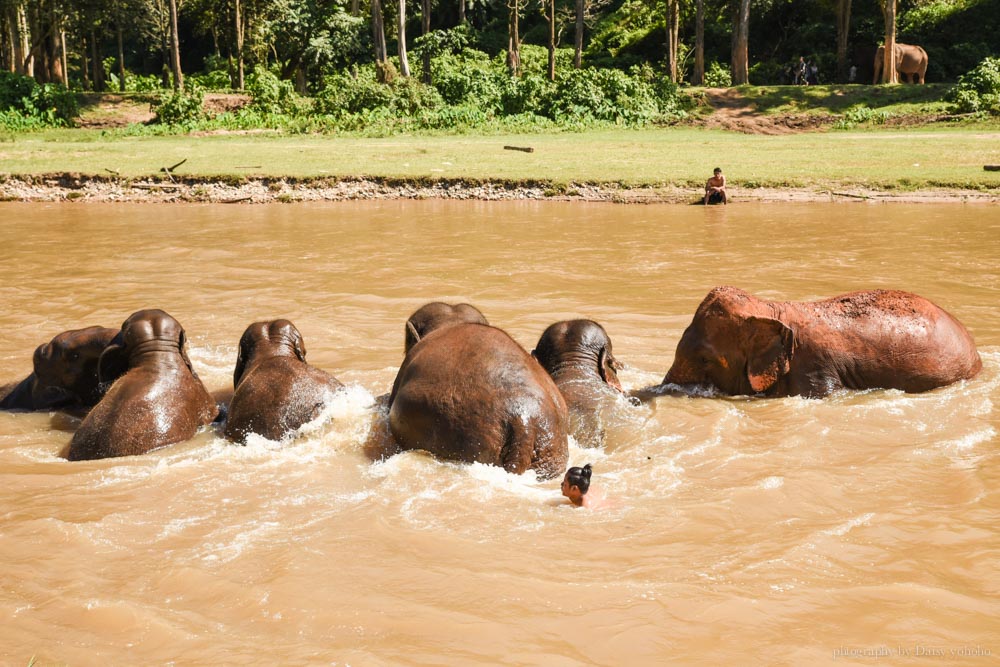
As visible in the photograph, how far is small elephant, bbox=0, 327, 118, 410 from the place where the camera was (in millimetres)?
7480

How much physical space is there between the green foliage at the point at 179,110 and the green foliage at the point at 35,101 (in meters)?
3.57

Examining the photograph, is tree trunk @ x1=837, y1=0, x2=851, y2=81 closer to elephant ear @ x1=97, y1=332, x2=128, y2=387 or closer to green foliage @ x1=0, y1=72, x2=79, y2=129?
green foliage @ x1=0, y1=72, x2=79, y2=129

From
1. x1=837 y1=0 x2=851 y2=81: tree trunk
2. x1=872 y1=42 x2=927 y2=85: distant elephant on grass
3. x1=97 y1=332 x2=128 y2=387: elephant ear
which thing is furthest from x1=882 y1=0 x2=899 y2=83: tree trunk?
x1=97 y1=332 x2=128 y2=387: elephant ear

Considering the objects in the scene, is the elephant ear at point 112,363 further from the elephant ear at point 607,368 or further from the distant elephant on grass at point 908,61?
the distant elephant on grass at point 908,61

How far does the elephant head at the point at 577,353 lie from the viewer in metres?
7.11

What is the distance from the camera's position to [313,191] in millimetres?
20797

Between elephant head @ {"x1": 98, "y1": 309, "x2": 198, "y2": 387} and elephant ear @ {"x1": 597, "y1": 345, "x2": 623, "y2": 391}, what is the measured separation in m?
2.97

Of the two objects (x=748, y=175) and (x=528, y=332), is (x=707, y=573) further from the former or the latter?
(x=748, y=175)

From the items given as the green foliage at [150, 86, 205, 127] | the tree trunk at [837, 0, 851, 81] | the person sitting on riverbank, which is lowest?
the person sitting on riverbank

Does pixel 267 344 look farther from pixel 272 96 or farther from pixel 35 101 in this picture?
pixel 35 101

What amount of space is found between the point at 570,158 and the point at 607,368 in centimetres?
1702

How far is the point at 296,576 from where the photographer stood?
4.54 metres

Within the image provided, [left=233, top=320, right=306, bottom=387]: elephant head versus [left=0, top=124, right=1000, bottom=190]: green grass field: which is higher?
[left=0, top=124, right=1000, bottom=190]: green grass field

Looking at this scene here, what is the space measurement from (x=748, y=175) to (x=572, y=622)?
18.0 metres
